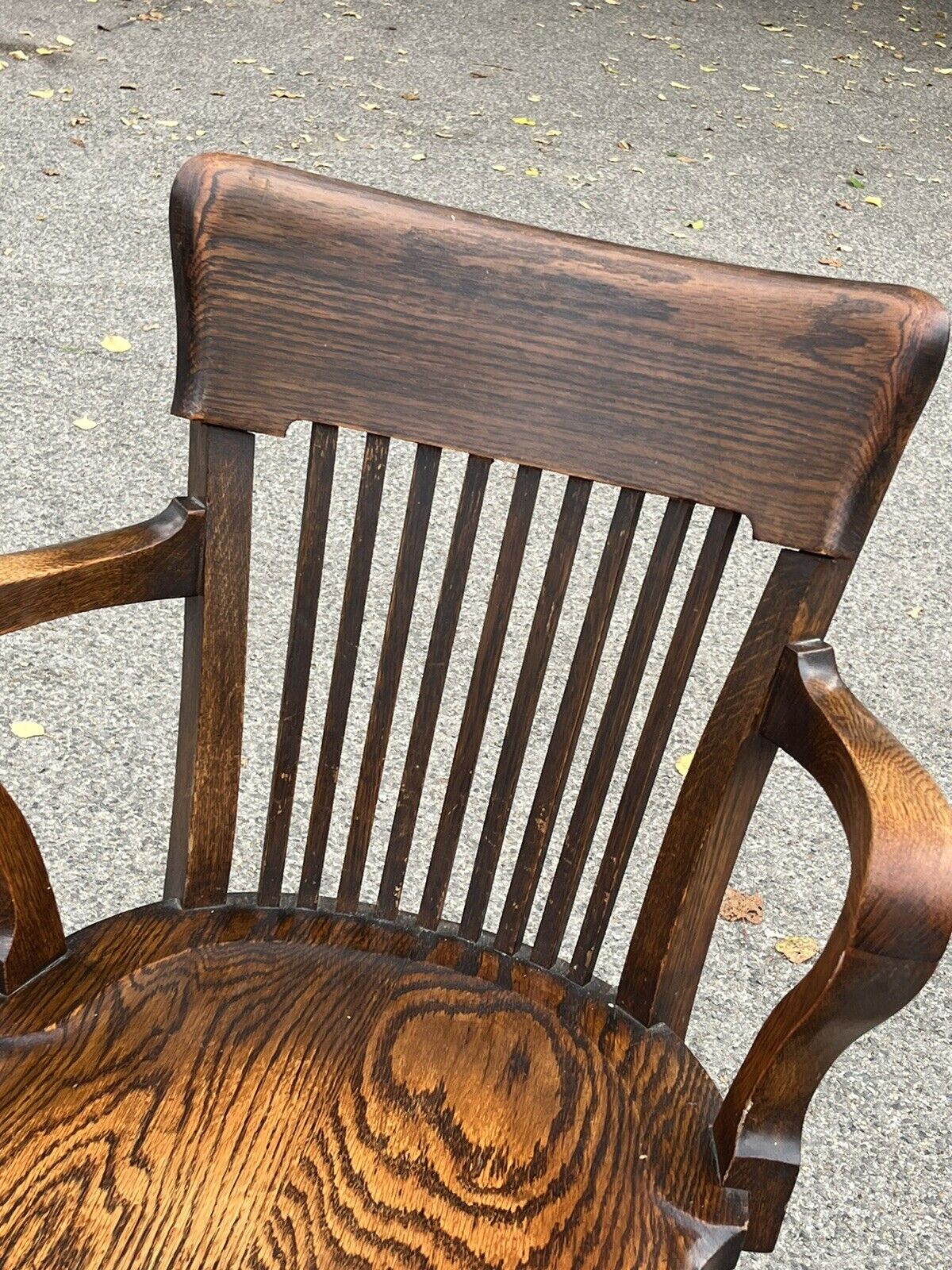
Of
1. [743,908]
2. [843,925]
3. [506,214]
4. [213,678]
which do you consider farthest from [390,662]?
[506,214]

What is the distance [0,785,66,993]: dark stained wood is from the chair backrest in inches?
6.9

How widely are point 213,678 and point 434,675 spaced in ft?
0.64

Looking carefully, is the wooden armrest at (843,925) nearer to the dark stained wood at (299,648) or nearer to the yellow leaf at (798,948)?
the dark stained wood at (299,648)

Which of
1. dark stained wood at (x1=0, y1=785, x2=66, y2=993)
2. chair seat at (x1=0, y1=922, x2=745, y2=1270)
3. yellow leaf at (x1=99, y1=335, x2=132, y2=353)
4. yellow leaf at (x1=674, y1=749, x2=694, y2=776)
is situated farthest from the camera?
yellow leaf at (x1=99, y1=335, x2=132, y2=353)

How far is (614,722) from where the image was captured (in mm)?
1229

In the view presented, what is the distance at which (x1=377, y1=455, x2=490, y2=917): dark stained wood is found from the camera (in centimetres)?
119

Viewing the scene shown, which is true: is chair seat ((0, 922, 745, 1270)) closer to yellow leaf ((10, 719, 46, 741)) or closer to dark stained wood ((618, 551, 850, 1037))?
dark stained wood ((618, 551, 850, 1037))

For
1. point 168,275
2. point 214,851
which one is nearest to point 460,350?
point 214,851

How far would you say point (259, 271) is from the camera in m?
1.14

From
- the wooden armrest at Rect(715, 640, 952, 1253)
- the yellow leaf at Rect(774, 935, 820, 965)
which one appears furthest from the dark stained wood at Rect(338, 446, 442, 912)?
the yellow leaf at Rect(774, 935, 820, 965)

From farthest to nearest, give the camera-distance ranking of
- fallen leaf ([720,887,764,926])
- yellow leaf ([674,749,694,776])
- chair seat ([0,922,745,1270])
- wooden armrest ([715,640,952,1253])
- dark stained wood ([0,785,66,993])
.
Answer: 1. yellow leaf ([674,749,694,776])
2. fallen leaf ([720,887,764,926])
3. dark stained wood ([0,785,66,993])
4. chair seat ([0,922,745,1270])
5. wooden armrest ([715,640,952,1253])

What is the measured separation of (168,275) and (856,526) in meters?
2.96

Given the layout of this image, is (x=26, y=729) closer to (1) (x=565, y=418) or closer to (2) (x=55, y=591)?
(2) (x=55, y=591)

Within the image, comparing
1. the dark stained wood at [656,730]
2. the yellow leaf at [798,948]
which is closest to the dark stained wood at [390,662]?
the dark stained wood at [656,730]
